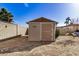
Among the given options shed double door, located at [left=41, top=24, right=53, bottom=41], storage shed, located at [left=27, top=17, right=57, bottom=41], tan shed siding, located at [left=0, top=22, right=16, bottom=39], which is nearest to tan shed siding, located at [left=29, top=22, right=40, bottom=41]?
storage shed, located at [left=27, top=17, right=57, bottom=41]

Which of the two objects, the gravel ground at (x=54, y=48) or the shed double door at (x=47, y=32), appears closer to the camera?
the gravel ground at (x=54, y=48)

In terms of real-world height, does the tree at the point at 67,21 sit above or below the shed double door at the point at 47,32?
above

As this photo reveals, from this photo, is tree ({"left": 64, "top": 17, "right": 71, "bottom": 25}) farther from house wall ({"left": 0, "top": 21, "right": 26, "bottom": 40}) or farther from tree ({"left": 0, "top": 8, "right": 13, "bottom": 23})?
tree ({"left": 0, "top": 8, "right": 13, "bottom": 23})

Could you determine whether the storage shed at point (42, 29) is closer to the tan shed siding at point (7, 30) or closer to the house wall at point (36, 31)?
the house wall at point (36, 31)

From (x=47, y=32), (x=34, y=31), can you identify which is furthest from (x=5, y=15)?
(x=47, y=32)

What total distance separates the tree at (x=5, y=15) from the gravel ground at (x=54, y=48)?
628mm

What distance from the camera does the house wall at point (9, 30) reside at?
23.7 ft

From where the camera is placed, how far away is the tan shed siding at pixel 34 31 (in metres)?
7.19

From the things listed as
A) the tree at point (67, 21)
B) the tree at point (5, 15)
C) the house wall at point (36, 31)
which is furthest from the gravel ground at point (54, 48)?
the tree at point (5, 15)

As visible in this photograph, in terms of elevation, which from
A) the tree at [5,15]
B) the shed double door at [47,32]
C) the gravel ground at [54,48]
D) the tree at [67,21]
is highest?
the tree at [5,15]

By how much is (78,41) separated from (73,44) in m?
0.13

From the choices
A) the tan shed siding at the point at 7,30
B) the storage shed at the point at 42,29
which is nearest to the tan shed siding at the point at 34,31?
the storage shed at the point at 42,29

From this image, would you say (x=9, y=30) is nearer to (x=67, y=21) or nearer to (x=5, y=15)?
(x=5, y=15)

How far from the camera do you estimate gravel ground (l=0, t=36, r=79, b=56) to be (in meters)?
7.09
